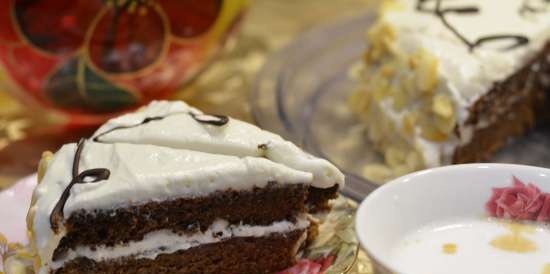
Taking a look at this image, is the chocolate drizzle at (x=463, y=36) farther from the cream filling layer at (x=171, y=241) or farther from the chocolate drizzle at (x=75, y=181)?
the chocolate drizzle at (x=75, y=181)

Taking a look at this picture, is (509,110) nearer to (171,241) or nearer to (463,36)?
(463,36)

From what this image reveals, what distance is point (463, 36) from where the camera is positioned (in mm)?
1847

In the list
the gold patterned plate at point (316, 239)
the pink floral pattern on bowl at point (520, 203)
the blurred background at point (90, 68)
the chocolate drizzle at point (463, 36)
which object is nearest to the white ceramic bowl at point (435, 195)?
the pink floral pattern on bowl at point (520, 203)

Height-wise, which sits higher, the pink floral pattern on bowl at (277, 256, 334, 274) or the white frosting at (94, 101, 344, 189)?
the white frosting at (94, 101, 344, 189)

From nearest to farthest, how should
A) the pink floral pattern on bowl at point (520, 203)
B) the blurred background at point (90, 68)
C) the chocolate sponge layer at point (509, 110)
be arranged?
1. the pink floral pattern on bowl at point (520, 203)
2. the blurred background at point (90, 68)
3. the chocolate sponge layer at point (509, 110)

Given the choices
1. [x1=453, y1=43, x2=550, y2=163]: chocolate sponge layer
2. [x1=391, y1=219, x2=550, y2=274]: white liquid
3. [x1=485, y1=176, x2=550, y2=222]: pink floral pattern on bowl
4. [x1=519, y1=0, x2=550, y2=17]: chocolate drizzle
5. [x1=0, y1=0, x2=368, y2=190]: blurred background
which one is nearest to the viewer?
[x1=391, y1=219, x2=550, y2=274]: white liquid

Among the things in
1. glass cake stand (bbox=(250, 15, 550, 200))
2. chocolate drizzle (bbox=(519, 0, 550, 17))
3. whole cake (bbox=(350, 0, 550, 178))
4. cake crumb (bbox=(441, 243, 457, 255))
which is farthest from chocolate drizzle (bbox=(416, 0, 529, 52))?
cake crumb (bbox=(441, 243, 457, 255))

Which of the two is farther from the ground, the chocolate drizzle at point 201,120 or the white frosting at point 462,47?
the chocolate drizzle at point 201,120

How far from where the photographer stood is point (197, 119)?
1399 millimetres

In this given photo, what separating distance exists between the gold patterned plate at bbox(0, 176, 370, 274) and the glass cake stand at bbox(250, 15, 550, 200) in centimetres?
14

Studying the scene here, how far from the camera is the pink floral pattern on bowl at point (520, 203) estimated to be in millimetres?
1289

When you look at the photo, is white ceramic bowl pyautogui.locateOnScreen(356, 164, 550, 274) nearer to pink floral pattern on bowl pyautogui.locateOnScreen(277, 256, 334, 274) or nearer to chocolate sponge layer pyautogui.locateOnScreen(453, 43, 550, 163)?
pink floral pattern on bowl pyautogui.locateOnScreen(277, 256, 334, 274)

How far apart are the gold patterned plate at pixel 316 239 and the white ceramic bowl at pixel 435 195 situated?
0.38ft

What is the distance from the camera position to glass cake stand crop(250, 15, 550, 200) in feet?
6.09
